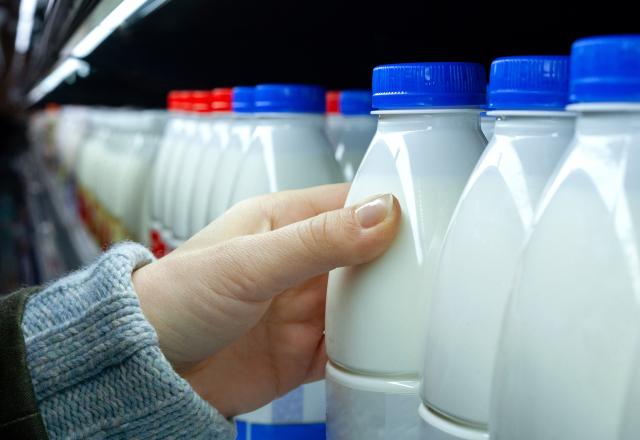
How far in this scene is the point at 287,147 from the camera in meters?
1.09

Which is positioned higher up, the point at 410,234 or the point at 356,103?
the point at 356,103

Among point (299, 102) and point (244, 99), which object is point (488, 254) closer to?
point (299, 102)

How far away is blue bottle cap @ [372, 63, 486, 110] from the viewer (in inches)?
26.9

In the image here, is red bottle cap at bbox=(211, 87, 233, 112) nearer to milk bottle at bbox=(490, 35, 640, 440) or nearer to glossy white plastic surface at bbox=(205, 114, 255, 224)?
glossy white plastic surface at bbox=(205, 114, 255, 224)

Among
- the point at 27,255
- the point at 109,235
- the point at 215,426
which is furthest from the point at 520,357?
the point at 27,255

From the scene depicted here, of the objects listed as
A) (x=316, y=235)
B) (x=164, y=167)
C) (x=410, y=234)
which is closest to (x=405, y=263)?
(x=410, y=234)

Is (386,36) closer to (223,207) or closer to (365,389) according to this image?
(223,207)

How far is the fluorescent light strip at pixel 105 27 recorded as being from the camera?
1.35 m

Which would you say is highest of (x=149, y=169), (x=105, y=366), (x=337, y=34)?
(x=337, y=34)

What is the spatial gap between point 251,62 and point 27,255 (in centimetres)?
210

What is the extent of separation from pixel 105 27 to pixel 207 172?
47 centimetres

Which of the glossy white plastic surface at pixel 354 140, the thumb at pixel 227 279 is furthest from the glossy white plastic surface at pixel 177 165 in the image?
the thumb at pixel 227 279

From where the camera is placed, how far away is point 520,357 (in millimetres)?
516

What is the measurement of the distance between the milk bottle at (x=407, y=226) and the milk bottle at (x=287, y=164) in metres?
0.36
